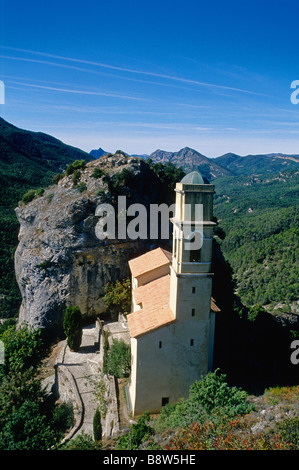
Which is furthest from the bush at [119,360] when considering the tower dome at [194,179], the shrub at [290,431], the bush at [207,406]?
the tower dome at [194,179]

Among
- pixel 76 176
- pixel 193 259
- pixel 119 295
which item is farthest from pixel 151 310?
pixel 76 176

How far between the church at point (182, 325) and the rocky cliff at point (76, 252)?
1197 centimetres

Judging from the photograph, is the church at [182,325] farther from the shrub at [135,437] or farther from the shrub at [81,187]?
the shrub at [81,187]

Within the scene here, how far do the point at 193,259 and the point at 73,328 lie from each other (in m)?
13.7

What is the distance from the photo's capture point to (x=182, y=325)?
65.6 feet

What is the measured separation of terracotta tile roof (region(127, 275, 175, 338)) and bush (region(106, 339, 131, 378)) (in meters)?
2.69

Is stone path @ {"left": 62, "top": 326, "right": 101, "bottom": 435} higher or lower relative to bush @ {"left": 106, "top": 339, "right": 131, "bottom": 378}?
lower

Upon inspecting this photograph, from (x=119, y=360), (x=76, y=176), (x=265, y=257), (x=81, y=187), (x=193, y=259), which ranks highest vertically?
(x=76, y=176)

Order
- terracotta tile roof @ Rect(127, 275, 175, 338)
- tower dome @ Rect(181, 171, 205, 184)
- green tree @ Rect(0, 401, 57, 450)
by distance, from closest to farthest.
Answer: green tree @ Rect(0, 401, 57, 450) → tower dome @ Rect(181, 171, 205, 184) → terracotta tile roof @ Rect(127, 275, 175, 338)

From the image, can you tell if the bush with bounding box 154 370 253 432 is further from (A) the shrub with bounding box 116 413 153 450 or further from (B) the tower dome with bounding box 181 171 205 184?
(B) the tower dome with bounding box 181 171 205 184

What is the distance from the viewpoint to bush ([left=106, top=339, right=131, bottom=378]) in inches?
882

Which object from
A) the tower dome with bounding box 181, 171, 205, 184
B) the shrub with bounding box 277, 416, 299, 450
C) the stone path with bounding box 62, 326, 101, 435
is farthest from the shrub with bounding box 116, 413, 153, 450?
the tower dome with bounding box 181, 171, 205, 184

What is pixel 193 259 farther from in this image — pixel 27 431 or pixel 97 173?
pixel 97 173

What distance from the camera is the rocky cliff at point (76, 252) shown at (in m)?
31.6
